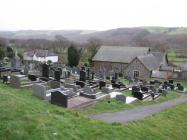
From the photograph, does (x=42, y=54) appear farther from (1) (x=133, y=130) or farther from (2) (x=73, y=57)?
(1) (x=133, y=130)

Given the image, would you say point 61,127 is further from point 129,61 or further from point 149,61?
point 129,61

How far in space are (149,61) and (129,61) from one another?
12.7ft

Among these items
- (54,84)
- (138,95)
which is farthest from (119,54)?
(54,84)

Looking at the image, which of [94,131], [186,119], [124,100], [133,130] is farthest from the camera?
[124,100]

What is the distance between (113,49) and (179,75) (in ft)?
Result: 46.3

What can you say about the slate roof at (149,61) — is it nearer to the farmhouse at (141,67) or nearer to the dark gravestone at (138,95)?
the farmhouse at (141,67)

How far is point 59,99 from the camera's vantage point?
64.1 feet

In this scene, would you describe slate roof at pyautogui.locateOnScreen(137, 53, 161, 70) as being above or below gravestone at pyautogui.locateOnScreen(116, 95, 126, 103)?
above

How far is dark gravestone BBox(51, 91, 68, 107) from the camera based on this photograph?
19328 mm

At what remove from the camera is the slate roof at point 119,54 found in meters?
62.3

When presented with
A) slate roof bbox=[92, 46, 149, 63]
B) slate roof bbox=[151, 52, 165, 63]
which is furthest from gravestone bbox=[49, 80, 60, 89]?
slate roof bbox=[151, 52, 165, 63]

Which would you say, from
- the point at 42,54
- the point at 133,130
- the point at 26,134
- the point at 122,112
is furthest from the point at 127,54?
the point at 26,134

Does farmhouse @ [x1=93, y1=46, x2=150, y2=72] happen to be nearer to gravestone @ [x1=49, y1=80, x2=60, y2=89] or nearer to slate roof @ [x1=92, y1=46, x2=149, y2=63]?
slate roof @ [x1=92, y1=46, x2=149, y2=63]

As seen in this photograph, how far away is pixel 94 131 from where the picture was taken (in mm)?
14211
